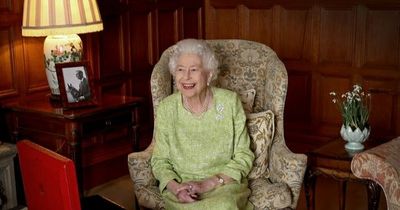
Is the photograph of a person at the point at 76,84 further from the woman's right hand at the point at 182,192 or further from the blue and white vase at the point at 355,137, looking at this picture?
the blue and white vase at the point at 355,137

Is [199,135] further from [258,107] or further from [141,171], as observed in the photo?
[258,107]

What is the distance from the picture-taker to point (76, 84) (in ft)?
9.17

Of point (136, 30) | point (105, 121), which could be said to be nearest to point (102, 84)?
point (136, 30)

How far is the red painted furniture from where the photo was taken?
151 centimetres

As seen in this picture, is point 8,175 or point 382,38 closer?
point 8,175

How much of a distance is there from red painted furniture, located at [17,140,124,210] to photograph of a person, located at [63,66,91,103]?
1015 mm

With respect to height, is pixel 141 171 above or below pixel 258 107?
below

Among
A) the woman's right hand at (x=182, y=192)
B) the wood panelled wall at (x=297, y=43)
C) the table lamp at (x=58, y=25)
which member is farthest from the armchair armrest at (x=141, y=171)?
the wood panelled wall at (x=297, y=43)

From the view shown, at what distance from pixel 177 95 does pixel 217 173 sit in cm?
41

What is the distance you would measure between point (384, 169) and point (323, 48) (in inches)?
89.0

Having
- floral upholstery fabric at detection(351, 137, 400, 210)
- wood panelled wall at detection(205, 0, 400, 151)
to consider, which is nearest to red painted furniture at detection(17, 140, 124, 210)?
floral upholstery fabric at detection(351, 137, 400, 210)

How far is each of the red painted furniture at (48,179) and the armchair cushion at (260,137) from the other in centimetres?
105

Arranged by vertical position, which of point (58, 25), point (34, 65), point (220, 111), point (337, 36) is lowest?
point (220, 111)

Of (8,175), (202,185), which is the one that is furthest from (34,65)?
(202,185)
